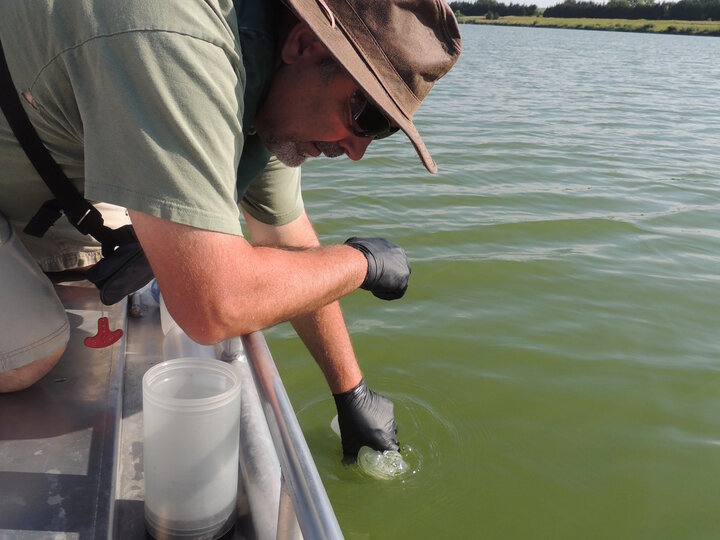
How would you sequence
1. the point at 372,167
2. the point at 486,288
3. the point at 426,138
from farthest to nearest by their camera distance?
the point at 426,138
the point at 372,167
the point at 486,288

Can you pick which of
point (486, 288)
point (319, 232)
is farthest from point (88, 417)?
point (319, 232)

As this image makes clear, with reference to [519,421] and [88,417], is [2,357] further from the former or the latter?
[519,421]

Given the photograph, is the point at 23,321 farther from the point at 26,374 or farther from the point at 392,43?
the point at 392,43

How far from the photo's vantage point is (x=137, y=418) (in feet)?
6.21

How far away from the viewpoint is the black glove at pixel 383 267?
2.00m

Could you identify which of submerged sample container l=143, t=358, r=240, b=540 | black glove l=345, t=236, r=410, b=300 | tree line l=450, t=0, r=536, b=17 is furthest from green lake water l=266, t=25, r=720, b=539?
tree line l=450, t=0, r=536, b=17

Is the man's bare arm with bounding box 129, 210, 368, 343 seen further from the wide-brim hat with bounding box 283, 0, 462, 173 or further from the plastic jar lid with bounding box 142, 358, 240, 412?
the wide-brim hat with bounding box 283, 0, 462, 173

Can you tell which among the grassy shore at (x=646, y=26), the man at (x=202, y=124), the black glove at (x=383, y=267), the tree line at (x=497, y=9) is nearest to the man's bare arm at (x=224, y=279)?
the man at (x=202, y=124)

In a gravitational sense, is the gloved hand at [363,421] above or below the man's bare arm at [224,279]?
below

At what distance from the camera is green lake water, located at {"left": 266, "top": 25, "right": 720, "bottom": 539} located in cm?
261

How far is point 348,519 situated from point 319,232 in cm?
299

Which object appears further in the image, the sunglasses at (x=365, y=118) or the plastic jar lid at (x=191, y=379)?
the sunglasses at (x=365, y=118)

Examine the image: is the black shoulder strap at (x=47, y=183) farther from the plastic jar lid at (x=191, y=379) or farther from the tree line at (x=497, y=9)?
the tree line at (x=497, y=9)

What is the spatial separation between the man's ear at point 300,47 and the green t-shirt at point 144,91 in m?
0.18
